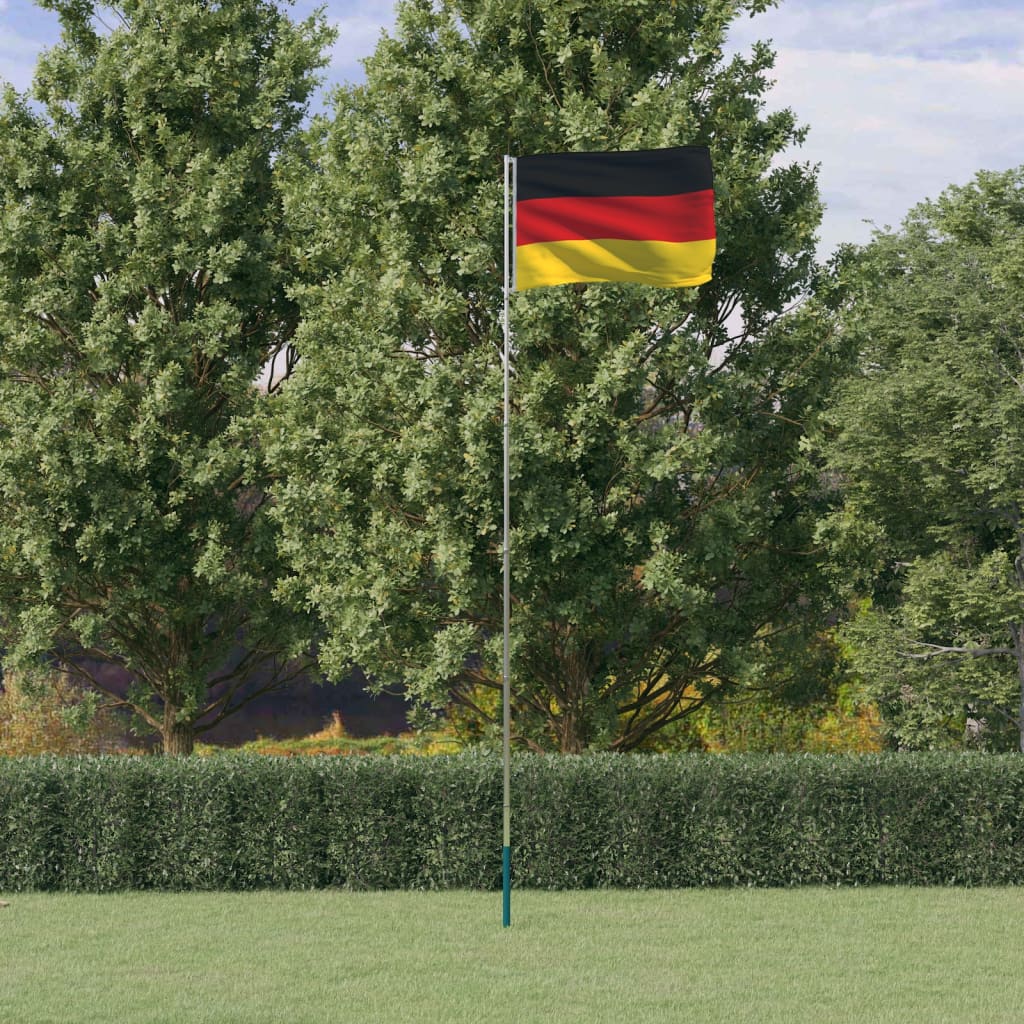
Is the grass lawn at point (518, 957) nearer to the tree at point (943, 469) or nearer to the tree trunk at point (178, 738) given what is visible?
the tree at point (943, 469)

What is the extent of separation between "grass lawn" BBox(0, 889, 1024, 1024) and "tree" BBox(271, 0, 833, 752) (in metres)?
3.19

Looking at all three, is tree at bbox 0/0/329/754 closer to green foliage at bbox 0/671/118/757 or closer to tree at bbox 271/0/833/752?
tree at bbox 271/0/833/752

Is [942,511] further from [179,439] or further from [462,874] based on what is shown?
[179,439]

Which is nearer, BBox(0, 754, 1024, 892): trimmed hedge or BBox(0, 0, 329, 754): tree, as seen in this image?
BBox(0, 754, 1024, 892): trimmed hedge

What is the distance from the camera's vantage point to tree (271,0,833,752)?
1417 centimetres

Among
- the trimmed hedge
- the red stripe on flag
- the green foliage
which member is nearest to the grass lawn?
the trimmed hedge

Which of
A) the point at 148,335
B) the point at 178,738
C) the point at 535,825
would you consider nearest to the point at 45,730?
the point at 178,738

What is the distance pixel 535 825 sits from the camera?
13.0 meters

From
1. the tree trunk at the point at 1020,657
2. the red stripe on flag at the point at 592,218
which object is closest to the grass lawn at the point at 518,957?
the tree trunk at the point at 1020,657

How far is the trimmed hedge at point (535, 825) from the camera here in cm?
1296

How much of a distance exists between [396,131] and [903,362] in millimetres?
6159

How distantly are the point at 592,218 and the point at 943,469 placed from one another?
5.98 metres

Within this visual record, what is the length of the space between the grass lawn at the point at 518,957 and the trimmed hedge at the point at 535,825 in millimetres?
355

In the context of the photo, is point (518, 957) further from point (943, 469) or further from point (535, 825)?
point (943, 469)
